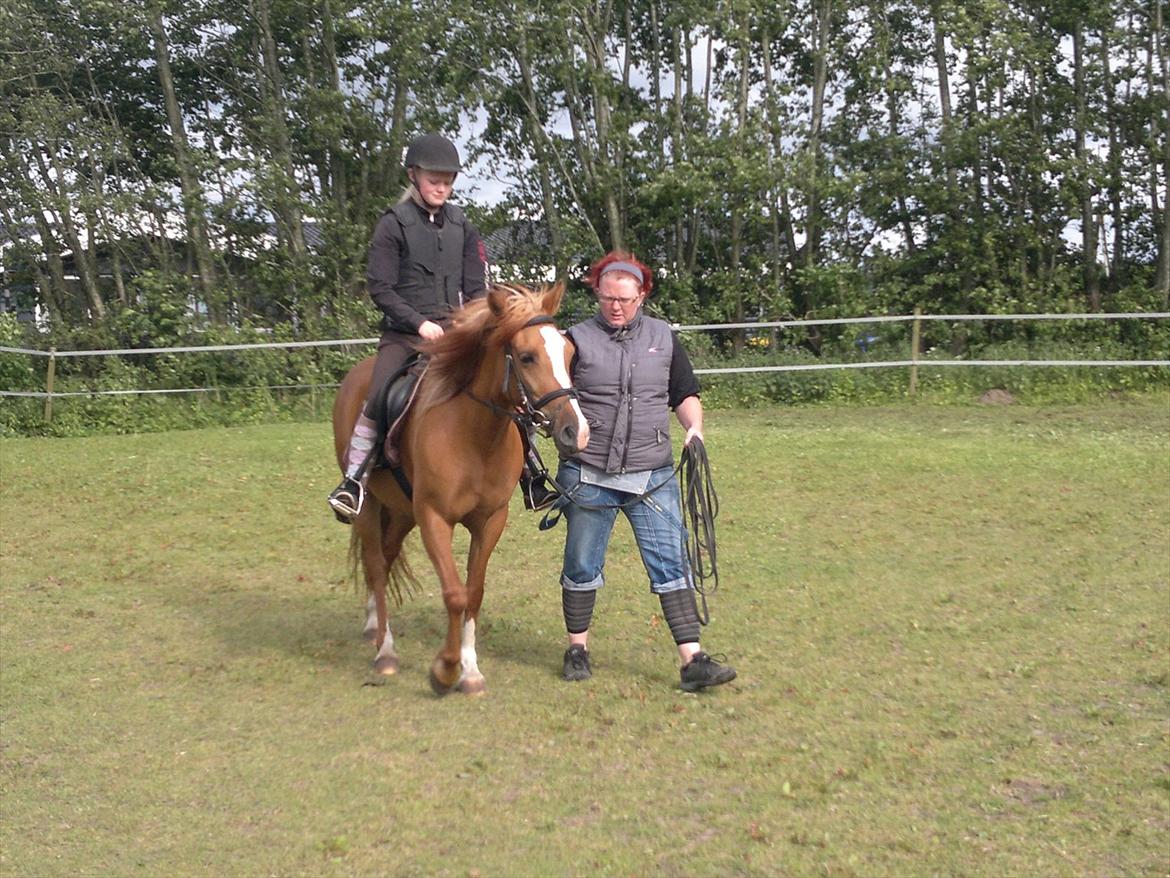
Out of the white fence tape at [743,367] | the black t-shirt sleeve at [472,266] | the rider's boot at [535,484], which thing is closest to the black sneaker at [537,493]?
the rider's boot at [535,484]

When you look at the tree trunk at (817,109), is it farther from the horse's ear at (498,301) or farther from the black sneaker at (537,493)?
the horse's ear at (498,301)

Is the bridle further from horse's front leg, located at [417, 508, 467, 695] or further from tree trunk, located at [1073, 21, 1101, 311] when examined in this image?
tree trunk, located at [1073, 21, 1101, 311]

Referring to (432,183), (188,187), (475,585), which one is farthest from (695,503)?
(188,187)

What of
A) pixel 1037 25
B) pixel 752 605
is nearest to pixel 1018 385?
pixel 1037 25

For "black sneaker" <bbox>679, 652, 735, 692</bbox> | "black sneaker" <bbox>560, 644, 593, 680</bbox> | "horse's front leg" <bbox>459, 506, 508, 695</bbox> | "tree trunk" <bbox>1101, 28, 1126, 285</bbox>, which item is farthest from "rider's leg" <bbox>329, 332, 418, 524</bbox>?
"tree trunk" <bbox>1101, 28, 1126, 285</bbox>

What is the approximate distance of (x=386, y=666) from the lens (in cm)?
593

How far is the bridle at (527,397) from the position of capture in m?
4.80

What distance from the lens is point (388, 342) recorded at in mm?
6012

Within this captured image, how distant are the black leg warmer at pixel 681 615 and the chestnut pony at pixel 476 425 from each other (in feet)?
2.86

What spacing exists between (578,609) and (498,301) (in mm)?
1613

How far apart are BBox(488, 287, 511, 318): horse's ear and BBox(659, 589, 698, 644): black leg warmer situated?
157 cm

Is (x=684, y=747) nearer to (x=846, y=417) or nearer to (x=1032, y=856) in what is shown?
(x=1032, y=856)

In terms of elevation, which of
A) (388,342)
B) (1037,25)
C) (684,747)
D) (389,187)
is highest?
(1037,25)

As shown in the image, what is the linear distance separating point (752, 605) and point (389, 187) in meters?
18.0
